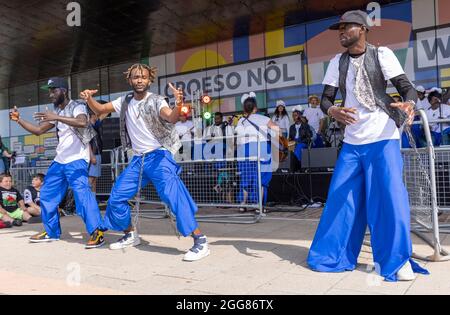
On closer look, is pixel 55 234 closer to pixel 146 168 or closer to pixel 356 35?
pixel 146 168

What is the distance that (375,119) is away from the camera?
3.62 m

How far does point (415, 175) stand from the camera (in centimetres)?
439

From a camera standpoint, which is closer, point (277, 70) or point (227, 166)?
point (227, 166)

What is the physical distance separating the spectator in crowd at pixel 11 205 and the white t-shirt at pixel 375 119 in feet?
19.3

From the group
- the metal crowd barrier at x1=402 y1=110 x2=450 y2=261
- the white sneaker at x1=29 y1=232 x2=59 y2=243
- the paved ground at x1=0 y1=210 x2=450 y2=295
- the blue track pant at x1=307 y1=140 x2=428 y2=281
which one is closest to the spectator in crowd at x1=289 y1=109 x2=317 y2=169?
the paved ground at x1=0 y1=210 x2=450 y2=295

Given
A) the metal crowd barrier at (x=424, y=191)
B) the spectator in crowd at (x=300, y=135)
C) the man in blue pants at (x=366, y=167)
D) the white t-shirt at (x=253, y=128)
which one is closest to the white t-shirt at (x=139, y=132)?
the man in blue pants at (x=366, y=167)

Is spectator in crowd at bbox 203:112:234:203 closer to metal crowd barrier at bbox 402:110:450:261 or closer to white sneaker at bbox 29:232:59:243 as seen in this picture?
white sneaker at bbox 29:232:59:243

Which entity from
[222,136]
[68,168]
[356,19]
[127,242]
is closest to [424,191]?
[356,19]

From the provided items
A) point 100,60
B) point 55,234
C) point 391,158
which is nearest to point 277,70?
point 100,60

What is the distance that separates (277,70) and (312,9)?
2.13m

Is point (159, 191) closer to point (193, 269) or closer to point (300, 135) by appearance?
point (193, 269)

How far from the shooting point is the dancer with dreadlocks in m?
4.36

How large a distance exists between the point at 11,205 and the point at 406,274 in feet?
21.3
